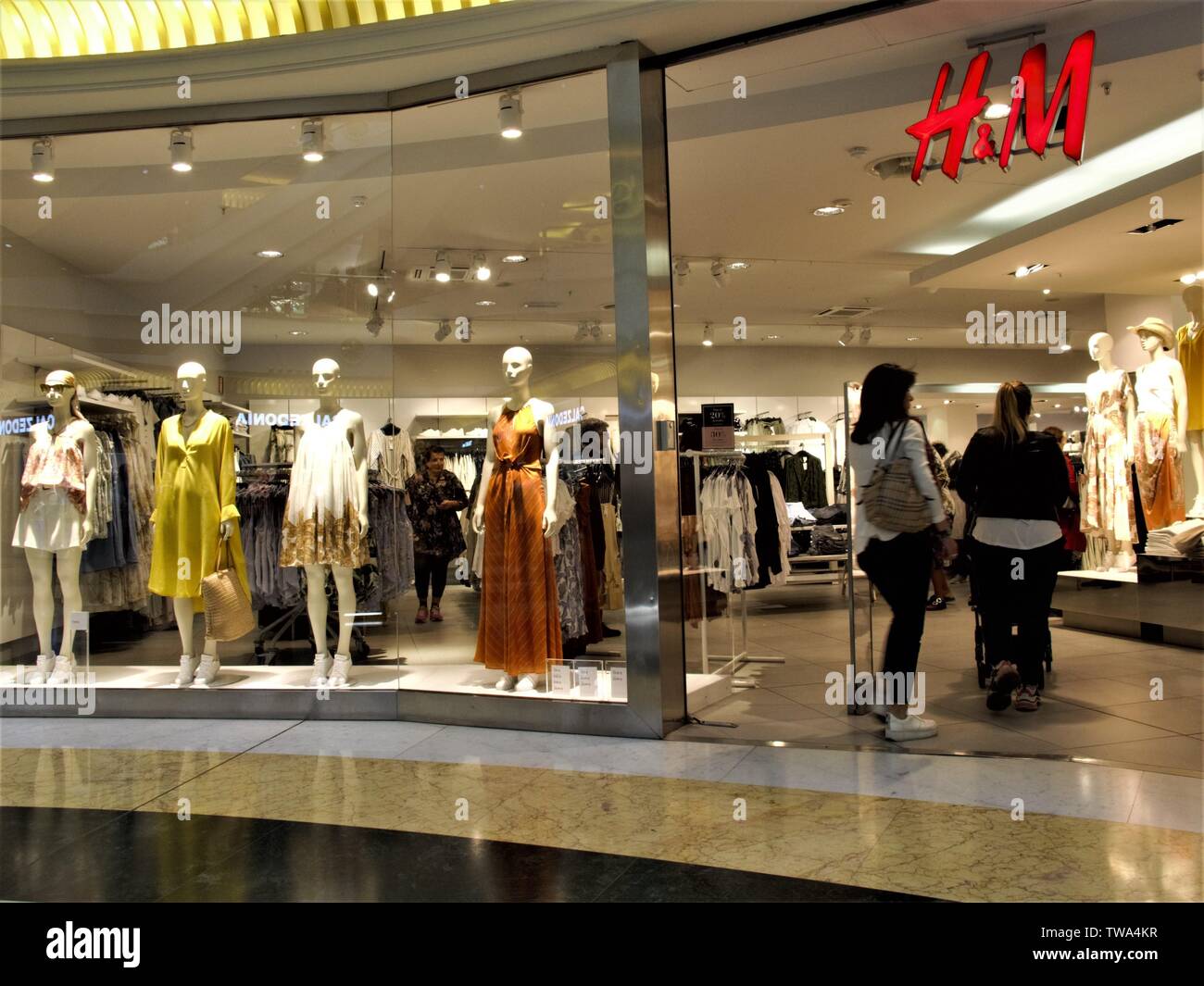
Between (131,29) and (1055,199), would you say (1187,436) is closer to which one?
(1055,199)

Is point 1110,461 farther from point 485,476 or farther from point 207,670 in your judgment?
point 207,670

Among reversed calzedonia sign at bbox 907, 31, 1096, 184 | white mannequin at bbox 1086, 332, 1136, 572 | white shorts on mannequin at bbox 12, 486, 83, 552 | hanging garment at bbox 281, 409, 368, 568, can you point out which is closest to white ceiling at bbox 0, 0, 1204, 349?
reversed calzedonia sign at bbox 907, 31, 1096, 184

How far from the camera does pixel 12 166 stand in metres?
5.20

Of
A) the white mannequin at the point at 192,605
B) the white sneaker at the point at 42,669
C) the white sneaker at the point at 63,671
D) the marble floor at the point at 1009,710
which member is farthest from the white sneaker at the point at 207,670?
the marble floor at the point at 1009,710

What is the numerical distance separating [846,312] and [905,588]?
6.18 meters

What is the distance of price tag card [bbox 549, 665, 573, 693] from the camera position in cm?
439

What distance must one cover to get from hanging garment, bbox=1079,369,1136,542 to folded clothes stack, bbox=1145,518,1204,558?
0.16 m

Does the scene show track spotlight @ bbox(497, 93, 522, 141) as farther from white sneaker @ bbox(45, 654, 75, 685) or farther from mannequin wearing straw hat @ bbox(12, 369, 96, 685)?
white sneaker @ bbox(45, 654, 75, 685)

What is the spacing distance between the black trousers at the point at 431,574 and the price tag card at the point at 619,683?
108cm

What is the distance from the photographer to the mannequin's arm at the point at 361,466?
4848mm

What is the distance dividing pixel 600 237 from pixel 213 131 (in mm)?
2304

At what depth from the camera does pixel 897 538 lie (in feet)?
12.8

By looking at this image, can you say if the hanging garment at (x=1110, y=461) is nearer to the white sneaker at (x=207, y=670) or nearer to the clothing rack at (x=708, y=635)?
the clothing rack at (x=708, y=635)
